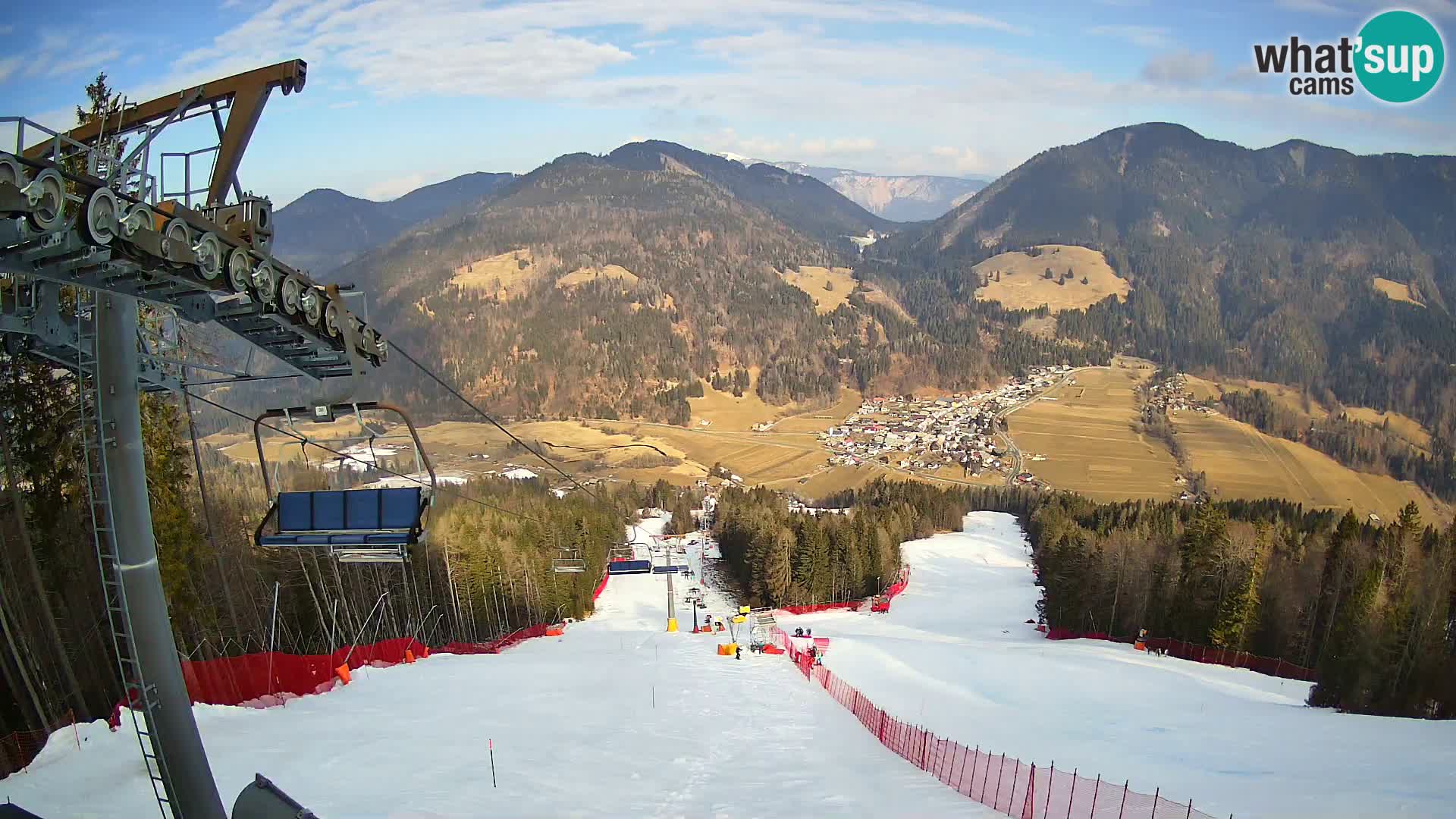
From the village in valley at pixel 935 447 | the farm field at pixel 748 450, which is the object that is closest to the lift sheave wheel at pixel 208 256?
the farm field at pixel 748 450

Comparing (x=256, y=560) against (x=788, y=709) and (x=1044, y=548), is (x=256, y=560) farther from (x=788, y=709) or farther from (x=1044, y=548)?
(x=1044, y=548)

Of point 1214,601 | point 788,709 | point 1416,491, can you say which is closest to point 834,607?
point 1214,601

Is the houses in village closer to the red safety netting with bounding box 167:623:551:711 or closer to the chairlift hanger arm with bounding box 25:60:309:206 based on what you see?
the red safety netting with bounding box 167:623:551:711

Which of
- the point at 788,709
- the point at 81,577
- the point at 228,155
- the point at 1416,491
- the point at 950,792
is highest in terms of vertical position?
the point at 228,155

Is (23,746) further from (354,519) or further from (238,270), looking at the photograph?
(238,270)

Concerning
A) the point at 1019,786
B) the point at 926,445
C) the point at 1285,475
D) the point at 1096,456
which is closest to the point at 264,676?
the point at 1019,786

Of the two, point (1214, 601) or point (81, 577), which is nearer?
point (81, 577)
